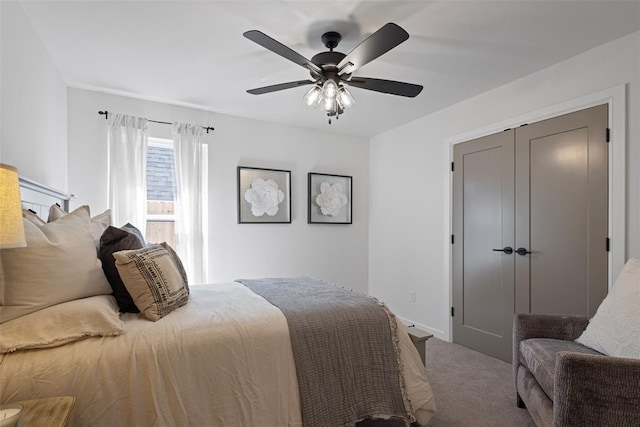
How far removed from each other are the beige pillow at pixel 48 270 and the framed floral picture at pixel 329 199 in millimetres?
2960

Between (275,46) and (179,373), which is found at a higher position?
(275,46)

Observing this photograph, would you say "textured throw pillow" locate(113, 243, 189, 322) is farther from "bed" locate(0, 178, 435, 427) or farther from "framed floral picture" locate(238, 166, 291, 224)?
"framed floral picture" locate(238, 166, 291, 224)

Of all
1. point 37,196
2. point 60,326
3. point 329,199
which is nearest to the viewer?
point 60,326

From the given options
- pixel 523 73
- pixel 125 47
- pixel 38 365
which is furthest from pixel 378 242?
pixel 38 365

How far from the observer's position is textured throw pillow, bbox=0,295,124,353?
3.96ft

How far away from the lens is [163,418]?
4.32 feet

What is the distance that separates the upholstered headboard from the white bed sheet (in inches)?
33.1

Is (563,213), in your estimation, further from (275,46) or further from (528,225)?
(275,46)

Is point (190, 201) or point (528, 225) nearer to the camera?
point (528, 225)

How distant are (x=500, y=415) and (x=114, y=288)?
2484 millimetres

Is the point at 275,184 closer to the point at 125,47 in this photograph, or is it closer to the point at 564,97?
the point at 125,47

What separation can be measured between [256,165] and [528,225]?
2923 mm

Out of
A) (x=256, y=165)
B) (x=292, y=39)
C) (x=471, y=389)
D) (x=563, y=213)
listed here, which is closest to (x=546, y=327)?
(x=471, y=389)

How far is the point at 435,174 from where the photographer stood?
12.4ft
